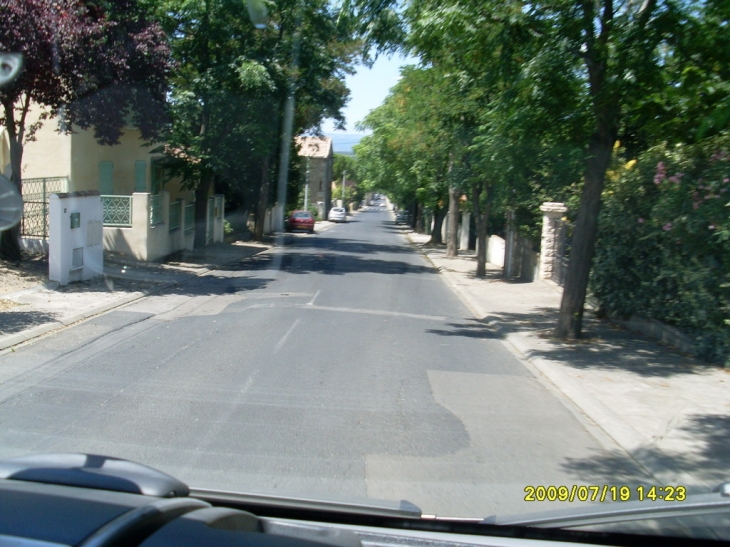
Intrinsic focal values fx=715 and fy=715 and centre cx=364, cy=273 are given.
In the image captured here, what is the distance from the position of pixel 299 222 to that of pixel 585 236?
Result: 37.1m

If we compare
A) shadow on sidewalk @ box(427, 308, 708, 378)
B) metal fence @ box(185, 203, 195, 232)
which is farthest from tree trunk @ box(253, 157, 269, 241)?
shadow on sidewalk @ box(427, 308, 708, 378)

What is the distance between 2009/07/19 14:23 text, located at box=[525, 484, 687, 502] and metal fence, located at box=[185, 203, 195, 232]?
22.8m

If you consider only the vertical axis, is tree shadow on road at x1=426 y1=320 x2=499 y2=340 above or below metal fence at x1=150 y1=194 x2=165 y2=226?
below

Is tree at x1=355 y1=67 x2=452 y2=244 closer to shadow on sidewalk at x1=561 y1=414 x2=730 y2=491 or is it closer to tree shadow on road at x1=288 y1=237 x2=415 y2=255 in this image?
tree shadow on road at x1=288 y1=237 x2=415 y2=255

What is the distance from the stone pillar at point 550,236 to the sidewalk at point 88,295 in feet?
31.6

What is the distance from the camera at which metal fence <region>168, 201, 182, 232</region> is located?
23891 millimetres

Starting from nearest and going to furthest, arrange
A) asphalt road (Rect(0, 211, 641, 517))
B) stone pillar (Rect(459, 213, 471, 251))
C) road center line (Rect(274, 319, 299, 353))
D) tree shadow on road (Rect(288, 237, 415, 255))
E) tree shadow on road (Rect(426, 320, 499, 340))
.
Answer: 1. asphalt road (Rect(0, 211, 641, 517))
2. road center line (Rect(274, 319, 299, 353))
3. tree shadow on road (Rect(426, 320, 499, 340))
4. tree shadow on road (Rect(288, 237, 415, 255))
5. stone pillar (Rect(459, 213, 471, 251))

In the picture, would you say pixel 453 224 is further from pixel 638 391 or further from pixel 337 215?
pixel 337 215

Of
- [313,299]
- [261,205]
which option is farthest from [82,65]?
[261,205]

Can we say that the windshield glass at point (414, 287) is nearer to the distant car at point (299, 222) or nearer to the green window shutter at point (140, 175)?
the green window shutter at point (140, 175)

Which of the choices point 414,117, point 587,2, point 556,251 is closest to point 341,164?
point 414,117

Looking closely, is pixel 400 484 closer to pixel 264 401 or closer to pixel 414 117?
pixel 264 401

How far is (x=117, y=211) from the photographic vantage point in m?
21.1

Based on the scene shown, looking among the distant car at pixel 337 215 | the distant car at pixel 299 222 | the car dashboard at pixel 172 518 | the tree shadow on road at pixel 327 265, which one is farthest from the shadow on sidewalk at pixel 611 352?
the distant car at pixel 337 215
